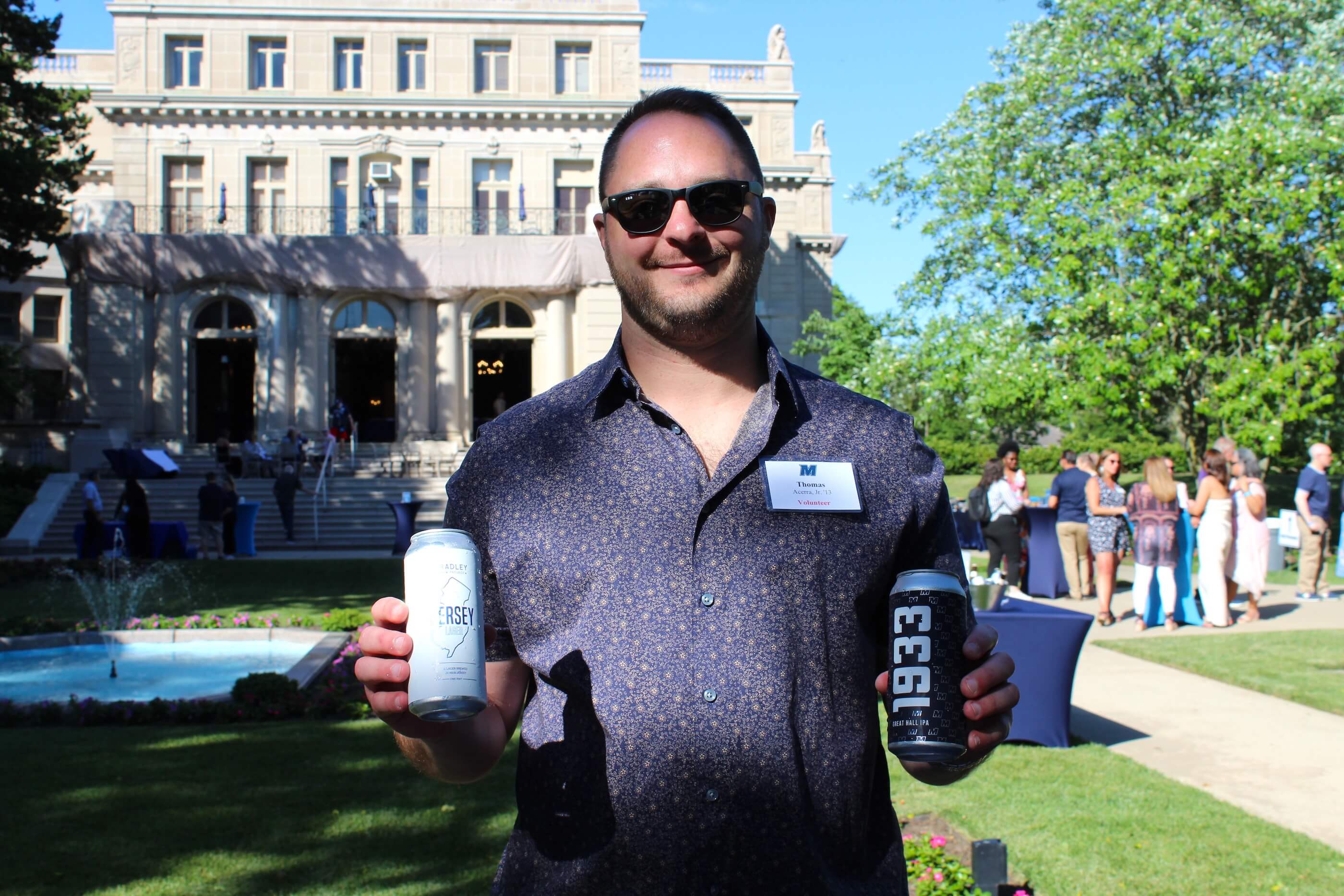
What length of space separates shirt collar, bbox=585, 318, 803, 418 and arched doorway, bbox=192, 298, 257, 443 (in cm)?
3810

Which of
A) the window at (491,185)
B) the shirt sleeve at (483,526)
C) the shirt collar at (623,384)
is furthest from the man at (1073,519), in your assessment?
the window at (491,185)

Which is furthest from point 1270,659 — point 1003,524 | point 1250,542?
point 1003,524

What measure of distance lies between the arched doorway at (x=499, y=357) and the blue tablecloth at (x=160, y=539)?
16657 millimetres

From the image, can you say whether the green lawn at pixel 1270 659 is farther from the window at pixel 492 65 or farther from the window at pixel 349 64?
the window at pixel 349 64

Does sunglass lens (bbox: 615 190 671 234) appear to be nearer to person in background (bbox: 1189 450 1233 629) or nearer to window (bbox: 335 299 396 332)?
person in background (bbox: 1189 450 1233 629)

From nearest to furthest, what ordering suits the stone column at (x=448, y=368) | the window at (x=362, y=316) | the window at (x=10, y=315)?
the stone column at (x=448, y=368)
the window at (x=362, y=316)
the window at (x=10, y=315)

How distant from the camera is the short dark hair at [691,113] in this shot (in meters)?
2.45

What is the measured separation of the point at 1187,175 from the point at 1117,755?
55.4 feet

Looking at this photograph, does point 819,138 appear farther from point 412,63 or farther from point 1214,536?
point 1214,536

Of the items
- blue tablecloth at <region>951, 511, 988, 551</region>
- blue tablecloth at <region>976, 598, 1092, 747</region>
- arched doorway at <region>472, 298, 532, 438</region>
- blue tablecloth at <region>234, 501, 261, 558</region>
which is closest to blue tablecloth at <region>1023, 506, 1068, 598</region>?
blue tablecloth at <region>951, 511, 988, 551</region>

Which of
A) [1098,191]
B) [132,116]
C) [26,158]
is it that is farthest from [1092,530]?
[132,116]

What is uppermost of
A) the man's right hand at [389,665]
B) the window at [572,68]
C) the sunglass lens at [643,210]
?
the window at [572,68]

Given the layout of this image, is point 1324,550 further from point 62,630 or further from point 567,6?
point 567,6

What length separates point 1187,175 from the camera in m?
21.3
